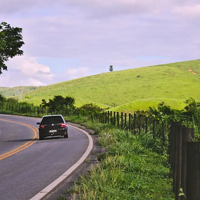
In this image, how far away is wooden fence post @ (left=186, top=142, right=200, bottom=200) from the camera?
463 cm

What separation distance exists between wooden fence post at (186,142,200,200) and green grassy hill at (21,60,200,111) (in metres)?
97.8

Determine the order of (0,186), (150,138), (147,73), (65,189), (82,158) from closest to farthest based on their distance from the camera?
(65,189) → (0,186) → (82,158) → (150,138) → (147,73)

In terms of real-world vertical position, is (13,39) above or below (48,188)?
above

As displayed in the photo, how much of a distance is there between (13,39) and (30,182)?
1554 inches

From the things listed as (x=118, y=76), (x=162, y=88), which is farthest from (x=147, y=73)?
(x=162, y=88)

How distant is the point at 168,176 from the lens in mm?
10172

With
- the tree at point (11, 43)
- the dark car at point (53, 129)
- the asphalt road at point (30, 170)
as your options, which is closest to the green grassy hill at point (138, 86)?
the tree at point (11, 43)

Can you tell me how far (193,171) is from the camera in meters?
4.75

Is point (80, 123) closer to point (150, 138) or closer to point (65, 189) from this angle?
point (150, 138)

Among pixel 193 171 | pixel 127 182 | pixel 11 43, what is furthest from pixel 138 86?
pixel 193 171

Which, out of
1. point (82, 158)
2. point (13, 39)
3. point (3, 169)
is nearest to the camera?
point (3, 169)

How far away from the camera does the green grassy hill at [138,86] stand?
11906 centimetres

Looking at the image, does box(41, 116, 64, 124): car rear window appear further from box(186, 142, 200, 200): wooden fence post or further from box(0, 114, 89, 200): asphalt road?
box(186, 142, 200, 200): wooden fence post

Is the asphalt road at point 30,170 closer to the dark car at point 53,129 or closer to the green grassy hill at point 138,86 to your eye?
the dark car at point 53,129
